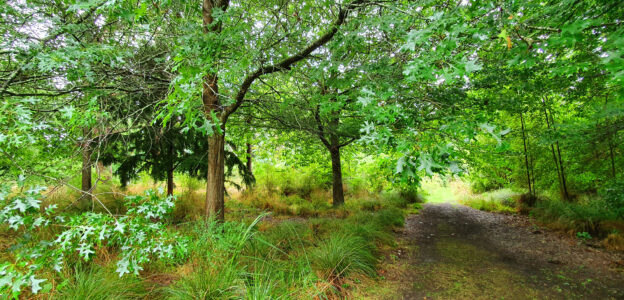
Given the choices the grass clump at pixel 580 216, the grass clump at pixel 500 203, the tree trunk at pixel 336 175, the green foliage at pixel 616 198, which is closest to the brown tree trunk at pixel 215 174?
the tree trunk at pixel 336 175

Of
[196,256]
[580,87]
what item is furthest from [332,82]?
[580,87]

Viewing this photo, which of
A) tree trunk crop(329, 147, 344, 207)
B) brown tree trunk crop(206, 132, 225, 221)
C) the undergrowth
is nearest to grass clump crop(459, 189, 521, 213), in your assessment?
the undergrowth

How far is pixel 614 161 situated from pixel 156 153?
42.8 ft

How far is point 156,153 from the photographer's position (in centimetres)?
675

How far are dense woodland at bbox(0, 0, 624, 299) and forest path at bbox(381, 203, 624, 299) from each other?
0.64 meters

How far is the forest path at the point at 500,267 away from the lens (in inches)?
138

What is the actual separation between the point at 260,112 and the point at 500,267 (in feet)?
19.1

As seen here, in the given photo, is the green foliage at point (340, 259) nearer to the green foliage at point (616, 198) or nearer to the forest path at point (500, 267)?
the forest path at point (500, 267)

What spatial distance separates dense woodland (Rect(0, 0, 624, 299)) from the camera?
1.82 meters

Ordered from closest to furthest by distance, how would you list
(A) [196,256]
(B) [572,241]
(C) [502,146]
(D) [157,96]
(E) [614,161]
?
(C) [502,146], (A) [196,256], (D) [157,96], (B) [572,241], (E) [614,161]

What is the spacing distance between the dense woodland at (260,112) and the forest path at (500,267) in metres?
0.64

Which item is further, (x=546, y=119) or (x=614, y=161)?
(x=546, y=119)

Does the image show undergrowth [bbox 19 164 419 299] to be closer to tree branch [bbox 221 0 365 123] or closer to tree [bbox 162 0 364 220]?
tree [bbox 162 0 364 220]

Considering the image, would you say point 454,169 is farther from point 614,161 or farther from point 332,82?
point 614,161
